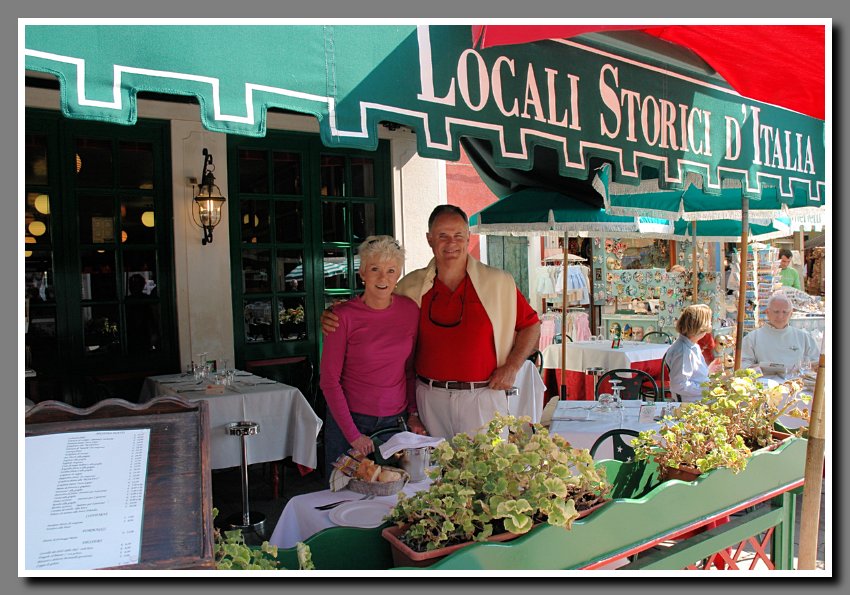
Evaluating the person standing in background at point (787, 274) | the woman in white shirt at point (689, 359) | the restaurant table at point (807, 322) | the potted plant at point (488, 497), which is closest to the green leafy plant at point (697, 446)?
the potted plant at point (488, 497)

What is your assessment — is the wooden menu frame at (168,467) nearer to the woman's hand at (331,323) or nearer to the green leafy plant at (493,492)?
the green leafy plant at (493,492)

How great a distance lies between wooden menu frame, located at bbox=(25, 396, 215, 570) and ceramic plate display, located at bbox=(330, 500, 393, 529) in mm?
688

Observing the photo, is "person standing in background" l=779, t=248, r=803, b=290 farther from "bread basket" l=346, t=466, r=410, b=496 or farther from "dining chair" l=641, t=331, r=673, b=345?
"bread basket" l=346, t=466, r=410, b=496

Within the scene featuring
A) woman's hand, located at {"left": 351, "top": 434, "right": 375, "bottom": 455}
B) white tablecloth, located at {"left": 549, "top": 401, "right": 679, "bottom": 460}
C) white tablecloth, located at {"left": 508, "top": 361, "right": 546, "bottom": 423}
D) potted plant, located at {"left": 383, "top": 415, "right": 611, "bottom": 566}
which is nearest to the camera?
potted plant, located at {"left": 383, "top": 415, "right": 611, "bottom": 566}

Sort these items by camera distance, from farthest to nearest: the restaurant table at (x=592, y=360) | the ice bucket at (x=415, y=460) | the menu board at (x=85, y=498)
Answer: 1. the restaurant table at (x=592, y=360)
2. the ice bucket at (x=415, y=460)
3. the menu board at (x=85, y=498)

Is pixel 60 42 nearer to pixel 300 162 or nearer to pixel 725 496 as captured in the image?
pixel 725 496

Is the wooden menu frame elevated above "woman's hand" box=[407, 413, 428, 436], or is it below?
above

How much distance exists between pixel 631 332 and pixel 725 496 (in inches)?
321

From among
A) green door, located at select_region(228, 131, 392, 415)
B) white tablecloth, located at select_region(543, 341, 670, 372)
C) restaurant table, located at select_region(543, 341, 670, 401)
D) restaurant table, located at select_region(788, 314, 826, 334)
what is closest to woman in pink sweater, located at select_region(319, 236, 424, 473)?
green door, located at select_region(228, 131, 392, 415)

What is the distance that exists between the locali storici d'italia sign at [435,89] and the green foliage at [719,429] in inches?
46.9

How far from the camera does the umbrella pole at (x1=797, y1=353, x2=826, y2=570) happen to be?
2.56m

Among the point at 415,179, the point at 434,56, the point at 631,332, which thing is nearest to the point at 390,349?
the point at 434,56

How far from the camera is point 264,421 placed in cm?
535

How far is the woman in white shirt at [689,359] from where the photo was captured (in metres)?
4.95
